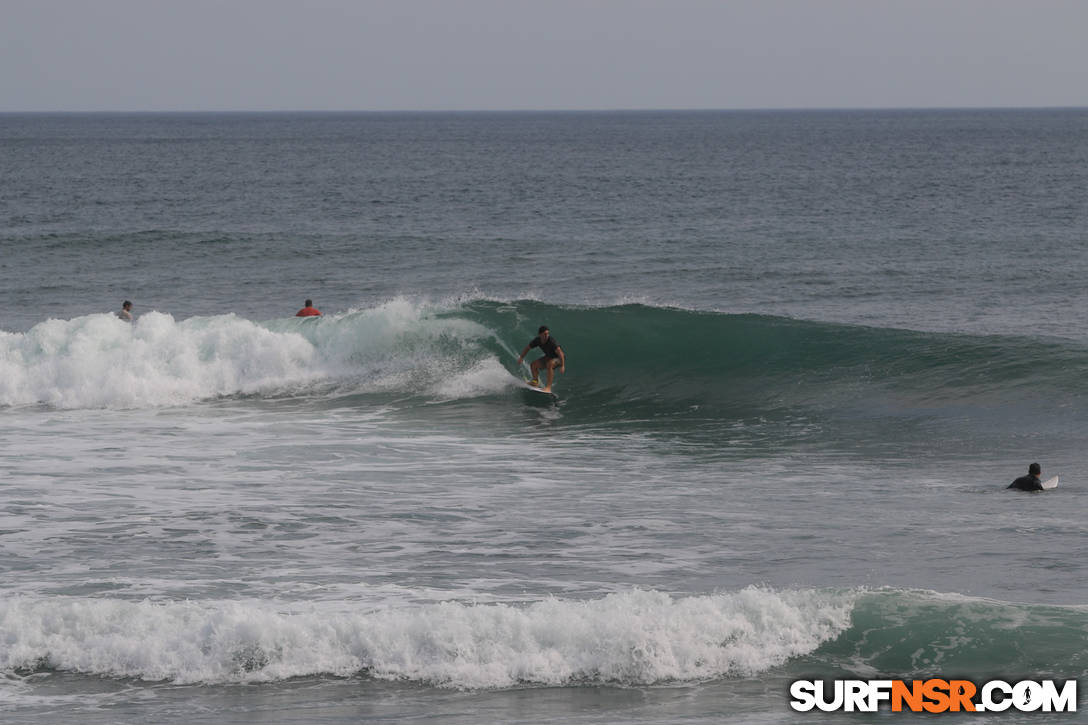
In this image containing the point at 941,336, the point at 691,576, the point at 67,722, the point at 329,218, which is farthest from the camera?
the point at 329,218

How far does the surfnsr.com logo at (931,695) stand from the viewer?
33.2 ft

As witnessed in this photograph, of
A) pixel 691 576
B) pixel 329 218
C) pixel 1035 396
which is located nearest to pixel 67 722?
pixel 691 576

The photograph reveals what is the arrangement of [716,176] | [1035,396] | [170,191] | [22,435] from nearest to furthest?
[22,435] < [1035,396] < [170,191] < [716,176]

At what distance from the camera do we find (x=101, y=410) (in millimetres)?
22328

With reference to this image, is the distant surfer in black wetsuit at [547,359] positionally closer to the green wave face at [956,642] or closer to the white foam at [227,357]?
the white foam at [227,357]

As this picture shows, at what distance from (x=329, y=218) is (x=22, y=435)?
121 feet

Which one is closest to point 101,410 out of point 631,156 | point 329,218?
point 329,218

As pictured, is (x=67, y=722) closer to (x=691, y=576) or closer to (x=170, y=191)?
(x=691, y=576)

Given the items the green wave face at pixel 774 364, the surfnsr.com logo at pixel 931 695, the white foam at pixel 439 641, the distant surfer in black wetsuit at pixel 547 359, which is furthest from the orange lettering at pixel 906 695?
the distant surfer in black wetsuit at pixel 547 359

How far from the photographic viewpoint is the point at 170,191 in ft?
238

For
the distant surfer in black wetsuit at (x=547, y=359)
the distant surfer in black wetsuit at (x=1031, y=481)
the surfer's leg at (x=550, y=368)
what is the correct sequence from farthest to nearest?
the surfer's leg at (x=550, y=368) → the distant surfer in black wetsuit at (x=547, y=359) → the distant surfer in black wetsuit at (x=1031, y=481)

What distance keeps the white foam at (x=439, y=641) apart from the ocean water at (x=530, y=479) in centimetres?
3

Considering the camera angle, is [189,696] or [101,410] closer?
[189,696]

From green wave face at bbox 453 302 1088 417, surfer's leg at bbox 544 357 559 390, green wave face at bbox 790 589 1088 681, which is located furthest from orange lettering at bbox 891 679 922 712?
surfer's leg at bbox 544 357 559 390
